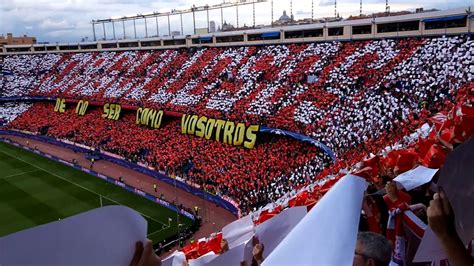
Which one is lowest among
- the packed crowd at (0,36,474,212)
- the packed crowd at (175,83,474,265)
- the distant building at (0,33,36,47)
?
the packed crowd at (0,36,474,212)

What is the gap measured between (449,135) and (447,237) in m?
3.45

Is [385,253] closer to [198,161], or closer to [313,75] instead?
[198,161]

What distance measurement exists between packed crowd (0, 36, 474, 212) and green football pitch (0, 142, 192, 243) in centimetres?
361

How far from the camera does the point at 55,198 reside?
27.5 m

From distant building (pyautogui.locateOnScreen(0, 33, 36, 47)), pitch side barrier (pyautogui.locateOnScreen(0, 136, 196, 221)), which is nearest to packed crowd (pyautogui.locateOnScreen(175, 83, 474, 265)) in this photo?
pitch side barrier (pyautogui.locateOnScreen(0, 136, 196, 221))

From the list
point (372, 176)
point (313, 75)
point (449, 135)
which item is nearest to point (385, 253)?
point (372, 176)

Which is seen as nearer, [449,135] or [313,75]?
[449,135]

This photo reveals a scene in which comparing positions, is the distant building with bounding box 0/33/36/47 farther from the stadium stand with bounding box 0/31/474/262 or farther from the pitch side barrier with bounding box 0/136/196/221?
the pitch side barrier with bounding box 0/136/196/221

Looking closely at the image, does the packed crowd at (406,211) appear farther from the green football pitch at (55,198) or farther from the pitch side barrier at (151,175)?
the pitch side barrier at (151,175)

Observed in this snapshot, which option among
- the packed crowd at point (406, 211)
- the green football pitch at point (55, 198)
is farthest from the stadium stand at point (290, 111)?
the green football pitch at point (55, 198)

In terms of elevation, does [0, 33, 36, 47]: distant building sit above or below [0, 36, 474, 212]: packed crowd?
above

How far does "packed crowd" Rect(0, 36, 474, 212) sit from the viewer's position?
21906mm

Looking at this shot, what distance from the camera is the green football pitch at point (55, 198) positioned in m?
23.5

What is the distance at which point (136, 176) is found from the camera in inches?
1238
